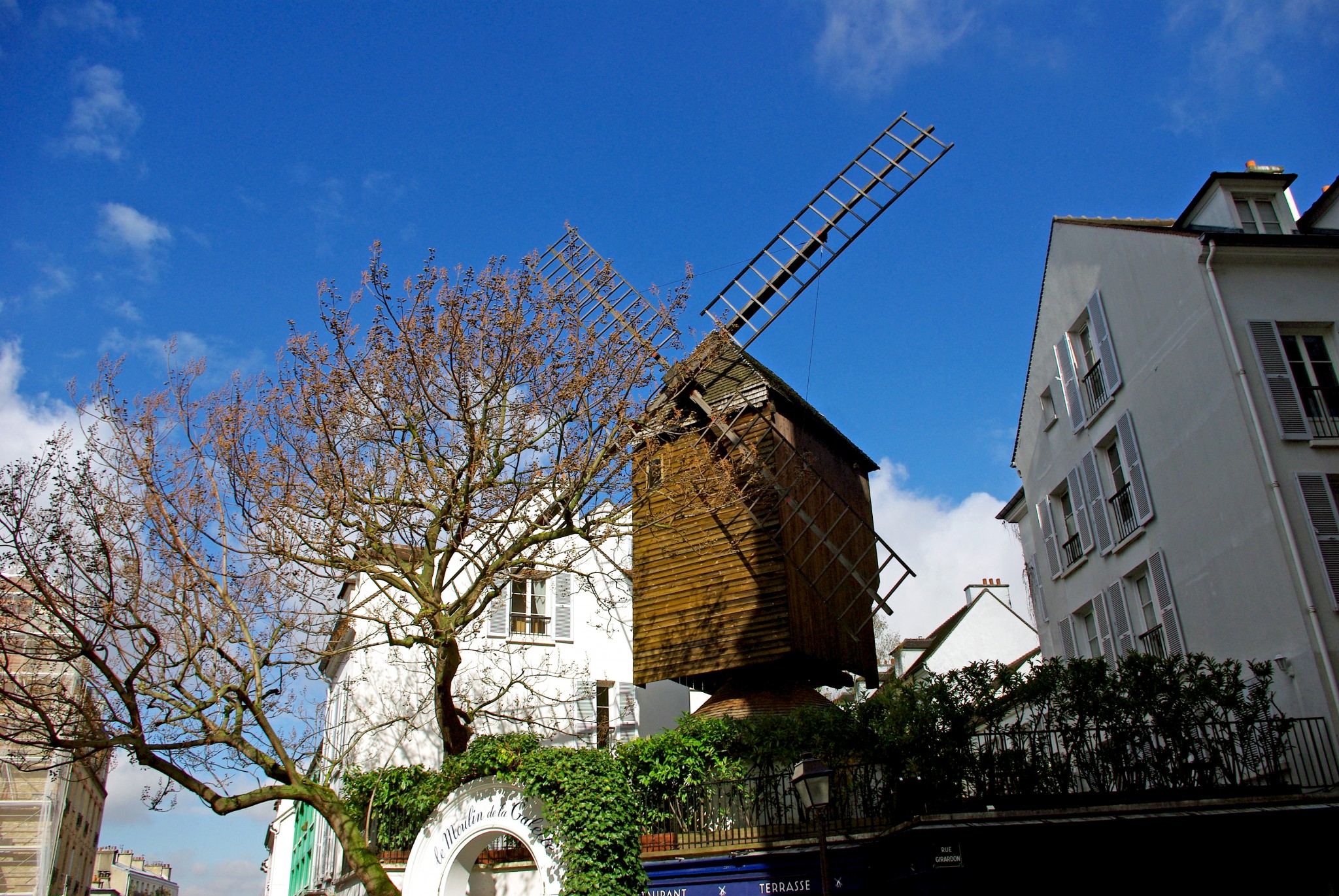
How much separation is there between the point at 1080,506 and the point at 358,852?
1417cm

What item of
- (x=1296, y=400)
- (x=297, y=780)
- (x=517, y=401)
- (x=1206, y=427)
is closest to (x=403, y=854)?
(x=297, y=780)

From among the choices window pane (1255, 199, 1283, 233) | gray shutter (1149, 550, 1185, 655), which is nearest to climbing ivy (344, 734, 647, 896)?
gray shutter (1149, 550, 1185, 655)

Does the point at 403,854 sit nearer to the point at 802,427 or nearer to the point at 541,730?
the point at 541,730

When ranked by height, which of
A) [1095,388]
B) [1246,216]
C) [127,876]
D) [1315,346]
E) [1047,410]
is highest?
[1246,216]

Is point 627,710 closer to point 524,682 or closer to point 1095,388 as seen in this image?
point 524,682

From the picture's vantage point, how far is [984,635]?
31.4 m

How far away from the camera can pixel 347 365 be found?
14.0 meters

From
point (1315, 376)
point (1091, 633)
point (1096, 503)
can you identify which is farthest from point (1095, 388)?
point (1091, 633)

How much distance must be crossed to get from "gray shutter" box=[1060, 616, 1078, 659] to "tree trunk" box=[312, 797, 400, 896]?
13.4 meters

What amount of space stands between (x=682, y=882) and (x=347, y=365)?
896 centimetres

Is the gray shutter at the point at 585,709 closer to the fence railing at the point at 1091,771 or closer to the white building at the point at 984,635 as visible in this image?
the fence railing at the point at 1091,771

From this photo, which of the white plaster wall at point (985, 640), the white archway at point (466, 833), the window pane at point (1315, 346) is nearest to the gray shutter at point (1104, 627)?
the window pane at point (1315, 346)

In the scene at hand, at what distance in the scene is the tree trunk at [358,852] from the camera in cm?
1275

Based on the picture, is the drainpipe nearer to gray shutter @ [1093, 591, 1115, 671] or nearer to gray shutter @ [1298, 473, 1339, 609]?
gray shutter @ [1298, 473, 1339, 609]
